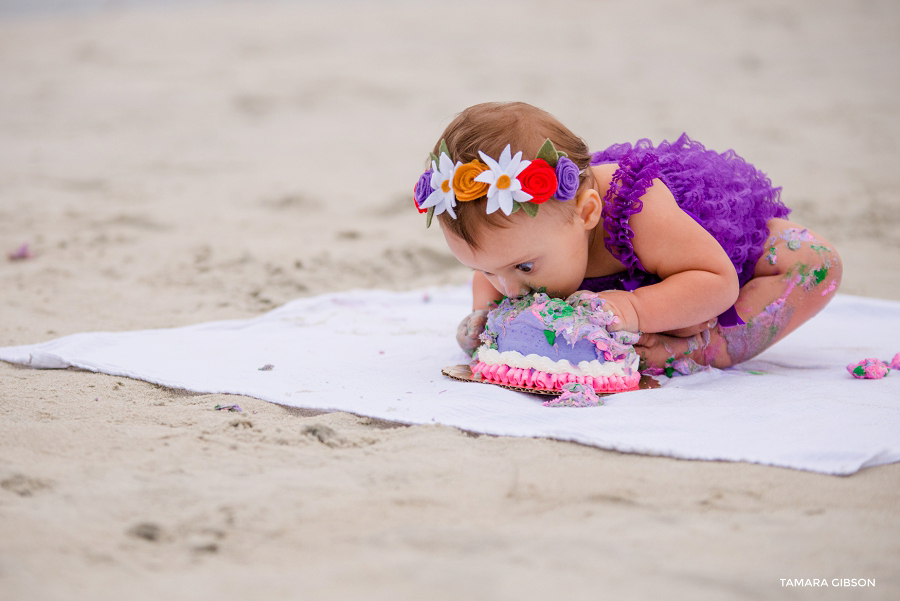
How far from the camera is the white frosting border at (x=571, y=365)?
2.04 m

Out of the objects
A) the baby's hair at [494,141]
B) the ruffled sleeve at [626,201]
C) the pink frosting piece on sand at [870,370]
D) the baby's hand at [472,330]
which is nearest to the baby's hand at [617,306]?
the ruffled sleeve at [626,201]

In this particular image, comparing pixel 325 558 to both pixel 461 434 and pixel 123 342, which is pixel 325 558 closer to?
pixel 461 434

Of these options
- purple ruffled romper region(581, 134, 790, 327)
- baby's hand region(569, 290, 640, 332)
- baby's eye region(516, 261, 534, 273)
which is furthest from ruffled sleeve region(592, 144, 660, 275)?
baby's eye region(516, 261, 534, 273)

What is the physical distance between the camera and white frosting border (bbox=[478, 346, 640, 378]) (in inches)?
80.1

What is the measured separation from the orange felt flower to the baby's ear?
0.28m

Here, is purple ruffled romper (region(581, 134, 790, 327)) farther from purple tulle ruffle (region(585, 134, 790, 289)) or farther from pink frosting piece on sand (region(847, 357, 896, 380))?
pink frosting piece on sand (region(847, 357, 896, 380))

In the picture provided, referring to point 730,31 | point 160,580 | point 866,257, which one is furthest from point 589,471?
point 730,31

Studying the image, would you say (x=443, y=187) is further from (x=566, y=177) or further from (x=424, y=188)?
(x=566, y=177)

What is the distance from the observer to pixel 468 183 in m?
1.87

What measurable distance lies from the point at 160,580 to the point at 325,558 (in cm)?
26

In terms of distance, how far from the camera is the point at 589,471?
61.1 inches

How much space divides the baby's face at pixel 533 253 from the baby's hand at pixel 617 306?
0.07 meters

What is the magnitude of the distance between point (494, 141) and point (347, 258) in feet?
6.38

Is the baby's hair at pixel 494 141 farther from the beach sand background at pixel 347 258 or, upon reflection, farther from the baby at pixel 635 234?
the beach sand background at pixel 347 258
